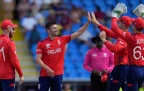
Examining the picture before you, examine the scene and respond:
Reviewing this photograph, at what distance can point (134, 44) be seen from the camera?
47.1ft

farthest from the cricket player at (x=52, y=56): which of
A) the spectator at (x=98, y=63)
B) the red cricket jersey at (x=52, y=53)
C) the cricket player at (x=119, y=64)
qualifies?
the spectator at (x=98, y=63)

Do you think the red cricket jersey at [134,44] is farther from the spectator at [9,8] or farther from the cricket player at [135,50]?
the spectator at [9,8]

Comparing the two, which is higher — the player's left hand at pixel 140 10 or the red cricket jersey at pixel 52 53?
the player's left hand at pixel 140 10

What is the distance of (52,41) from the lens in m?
15.1

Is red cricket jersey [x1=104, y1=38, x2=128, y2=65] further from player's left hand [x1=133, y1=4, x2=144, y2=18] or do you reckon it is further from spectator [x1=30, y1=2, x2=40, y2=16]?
spectator [x1=30, y1=2, x2=40, y2=16]

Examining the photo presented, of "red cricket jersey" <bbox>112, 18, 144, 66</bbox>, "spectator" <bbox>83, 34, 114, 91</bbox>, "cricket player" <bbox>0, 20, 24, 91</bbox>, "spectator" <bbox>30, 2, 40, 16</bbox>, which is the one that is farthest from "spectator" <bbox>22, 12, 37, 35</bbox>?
"red cricket jersey" <bbox>112, 18, 144, 66</bbox>

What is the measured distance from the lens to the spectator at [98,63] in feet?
54.2

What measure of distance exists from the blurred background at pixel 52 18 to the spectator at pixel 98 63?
546cm

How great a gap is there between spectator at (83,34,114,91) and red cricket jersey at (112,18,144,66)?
198 cm

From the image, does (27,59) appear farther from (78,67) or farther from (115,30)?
(115,30)

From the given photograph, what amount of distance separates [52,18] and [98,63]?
8.18 meters

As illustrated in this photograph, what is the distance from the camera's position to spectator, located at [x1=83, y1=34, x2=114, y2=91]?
16.5 m

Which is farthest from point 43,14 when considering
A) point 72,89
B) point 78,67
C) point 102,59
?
point 102,59

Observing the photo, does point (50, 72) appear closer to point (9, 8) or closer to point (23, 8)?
point (23, 8)
